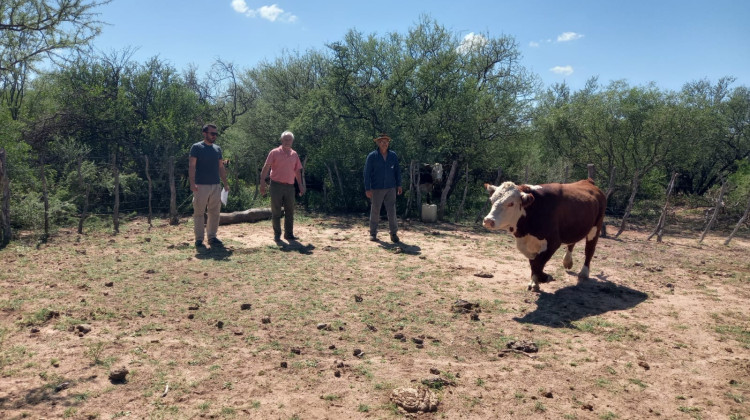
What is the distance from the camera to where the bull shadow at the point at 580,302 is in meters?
5.03

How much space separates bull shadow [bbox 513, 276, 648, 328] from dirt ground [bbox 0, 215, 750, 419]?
4 cm

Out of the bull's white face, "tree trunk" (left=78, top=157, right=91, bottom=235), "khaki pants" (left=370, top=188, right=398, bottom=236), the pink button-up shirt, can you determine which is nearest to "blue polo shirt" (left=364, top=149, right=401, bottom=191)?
"khaki pants" (left=370, top=188, right=398, bottom=236)

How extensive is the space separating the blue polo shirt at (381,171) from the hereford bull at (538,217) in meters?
2.90

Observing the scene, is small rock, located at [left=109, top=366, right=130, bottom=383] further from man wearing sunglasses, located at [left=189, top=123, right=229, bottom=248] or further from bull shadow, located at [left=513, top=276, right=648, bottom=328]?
man wearing sunglasses, located at [left=189, top=123, right=229, bottom=248]

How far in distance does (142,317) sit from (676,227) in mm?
14700

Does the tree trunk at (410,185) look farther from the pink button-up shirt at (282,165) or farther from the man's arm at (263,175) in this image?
the man's arm at (263,175)

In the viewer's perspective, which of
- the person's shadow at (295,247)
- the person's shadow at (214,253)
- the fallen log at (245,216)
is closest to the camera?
the person's shadow at (214,253)

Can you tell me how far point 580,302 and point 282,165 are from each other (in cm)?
519

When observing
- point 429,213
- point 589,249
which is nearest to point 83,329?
point 589,249

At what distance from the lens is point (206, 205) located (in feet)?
25.8

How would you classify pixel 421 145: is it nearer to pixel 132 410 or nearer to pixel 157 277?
pixel 157 277

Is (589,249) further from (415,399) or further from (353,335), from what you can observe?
(415,399)

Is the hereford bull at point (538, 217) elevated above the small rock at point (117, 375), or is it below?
above

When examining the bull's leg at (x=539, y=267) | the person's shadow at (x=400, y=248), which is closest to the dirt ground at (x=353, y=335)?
the bull's leg at (x=539, y=267)
